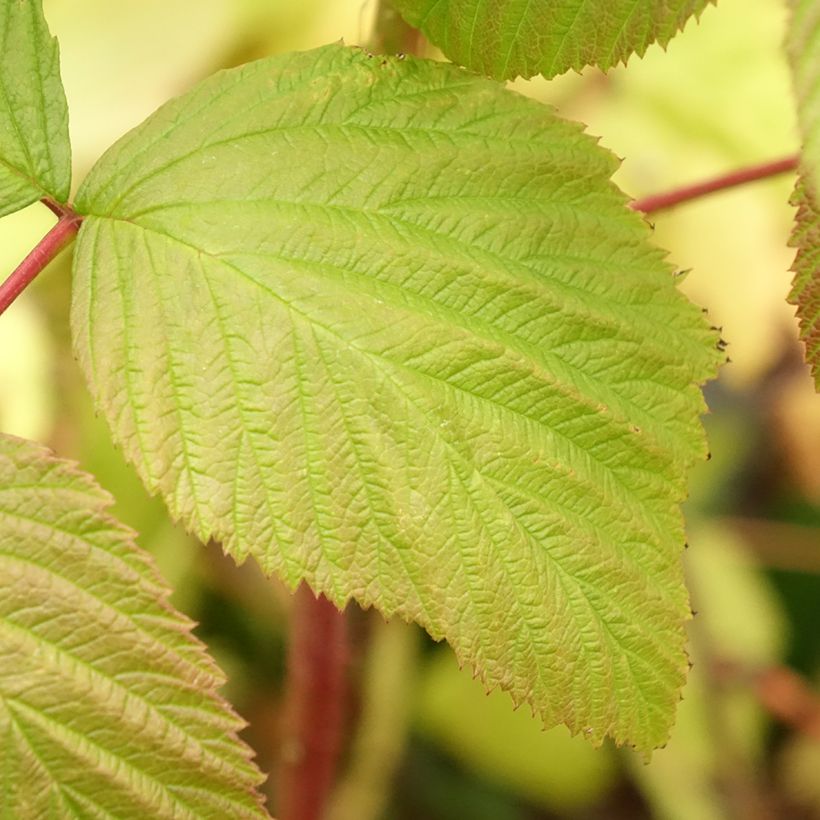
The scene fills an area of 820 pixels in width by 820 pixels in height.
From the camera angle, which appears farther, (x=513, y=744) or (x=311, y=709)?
(x=513, y=744)

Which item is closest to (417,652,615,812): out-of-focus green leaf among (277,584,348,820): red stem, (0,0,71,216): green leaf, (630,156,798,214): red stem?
(277,584,348,820): red stem

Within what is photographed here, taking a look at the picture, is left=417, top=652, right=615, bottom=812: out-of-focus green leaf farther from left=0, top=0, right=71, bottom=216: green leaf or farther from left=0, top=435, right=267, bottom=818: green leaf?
left=0, top=0, right=71, bottom=216: green leaf

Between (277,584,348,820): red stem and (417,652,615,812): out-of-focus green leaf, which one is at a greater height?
(277,584,348,820): red stem

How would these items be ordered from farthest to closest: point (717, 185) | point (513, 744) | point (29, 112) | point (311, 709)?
1. point (513, 744)
2. point (311, 709)
3. point (717, 185)
4. point (29, 112)

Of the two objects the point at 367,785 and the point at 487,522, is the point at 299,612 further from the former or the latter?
the point at 367,785

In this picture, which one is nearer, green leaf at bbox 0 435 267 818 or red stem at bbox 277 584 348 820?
green leaf at bbox 0 435 267 818

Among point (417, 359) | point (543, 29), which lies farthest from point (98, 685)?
point (543, 29)

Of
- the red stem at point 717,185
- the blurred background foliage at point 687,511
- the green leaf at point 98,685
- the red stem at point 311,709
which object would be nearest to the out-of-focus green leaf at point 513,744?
the blurred background foliage at point 687,511

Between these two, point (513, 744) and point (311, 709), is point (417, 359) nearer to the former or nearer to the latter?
point (311, 709)
